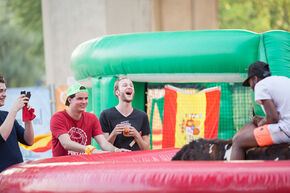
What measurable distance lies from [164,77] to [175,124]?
804 mm

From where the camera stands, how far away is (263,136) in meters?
3.31

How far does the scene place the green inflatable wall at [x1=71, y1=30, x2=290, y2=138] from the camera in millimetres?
5914

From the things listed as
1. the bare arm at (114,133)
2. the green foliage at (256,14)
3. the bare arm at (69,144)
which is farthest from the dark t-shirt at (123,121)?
the green foliage at (256,14)

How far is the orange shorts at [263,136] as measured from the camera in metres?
3.30

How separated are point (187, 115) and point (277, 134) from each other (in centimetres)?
344

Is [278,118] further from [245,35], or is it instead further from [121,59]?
[121,59]

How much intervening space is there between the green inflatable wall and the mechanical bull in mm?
2496

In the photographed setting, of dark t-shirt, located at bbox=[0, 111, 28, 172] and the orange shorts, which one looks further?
dark t-shirt, located at bbox=[0, 111, 28, 172]

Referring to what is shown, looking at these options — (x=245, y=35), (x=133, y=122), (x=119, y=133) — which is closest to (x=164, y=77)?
(x=245, y=35)

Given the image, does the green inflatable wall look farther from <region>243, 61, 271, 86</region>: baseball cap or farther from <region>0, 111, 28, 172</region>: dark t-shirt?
<region>0, 111, 28, 172</region>: dark t-shirt

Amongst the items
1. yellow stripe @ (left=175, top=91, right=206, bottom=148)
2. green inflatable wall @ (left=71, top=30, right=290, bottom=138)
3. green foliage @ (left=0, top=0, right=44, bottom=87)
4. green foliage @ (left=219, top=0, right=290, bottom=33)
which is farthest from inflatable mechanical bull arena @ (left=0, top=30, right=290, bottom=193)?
green foliage @ (left=0, top=0, right=44, bottom=87)

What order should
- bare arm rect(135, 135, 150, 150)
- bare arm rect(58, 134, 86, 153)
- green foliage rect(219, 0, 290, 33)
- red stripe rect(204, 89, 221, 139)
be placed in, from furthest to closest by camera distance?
green foliage rect(219, 0, 290, 33), red stripe rect(204, 89, 221, 139), bare arm rect(135, 135, 150, 150), bare arm rect(58, 134, 86, 153)

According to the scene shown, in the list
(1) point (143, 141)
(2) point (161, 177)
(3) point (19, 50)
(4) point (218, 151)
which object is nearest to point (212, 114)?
(1) point (143, 141)

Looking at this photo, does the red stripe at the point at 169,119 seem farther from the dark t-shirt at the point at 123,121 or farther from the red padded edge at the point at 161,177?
the red padded edge at the point at 161,177
